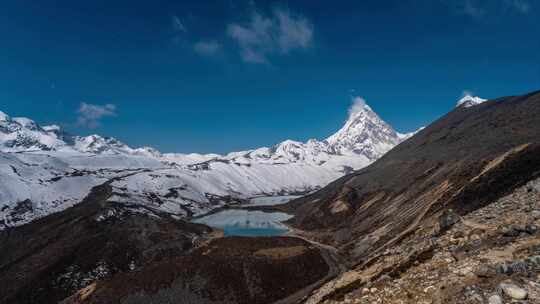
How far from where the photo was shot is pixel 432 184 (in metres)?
96.5

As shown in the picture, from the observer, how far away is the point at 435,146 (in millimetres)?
159125

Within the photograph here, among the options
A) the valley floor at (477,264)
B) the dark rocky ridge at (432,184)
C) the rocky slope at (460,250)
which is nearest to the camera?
the valley floor at (477,264)

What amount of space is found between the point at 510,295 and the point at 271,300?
54783mm

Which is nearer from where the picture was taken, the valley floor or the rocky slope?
the valley floor

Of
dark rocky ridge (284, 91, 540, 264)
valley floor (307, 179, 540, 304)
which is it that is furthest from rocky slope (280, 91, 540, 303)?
dark rocky ridge (284, 91, 540, 264)

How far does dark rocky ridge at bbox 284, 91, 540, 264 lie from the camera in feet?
182

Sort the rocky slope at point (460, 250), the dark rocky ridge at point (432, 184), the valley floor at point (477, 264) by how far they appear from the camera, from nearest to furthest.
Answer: the valley floor at point (477, 264), the rocky slope at point (460, 250), the dark rocky ridge at point (432, 184)

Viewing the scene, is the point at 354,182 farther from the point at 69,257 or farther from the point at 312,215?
the point at 69,257

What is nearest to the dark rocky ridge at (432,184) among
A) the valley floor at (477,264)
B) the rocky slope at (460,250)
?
the rocky slope at (460,250)

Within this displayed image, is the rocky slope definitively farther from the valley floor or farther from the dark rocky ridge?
the dark rocky ridge

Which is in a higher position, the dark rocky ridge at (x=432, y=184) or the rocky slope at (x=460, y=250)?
the dark rocky ridge at (x=432, y=184)

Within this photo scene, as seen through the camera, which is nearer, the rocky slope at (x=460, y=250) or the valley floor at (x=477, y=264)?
the valley floor at (x=477, y=264)

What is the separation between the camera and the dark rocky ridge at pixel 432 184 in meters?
55.6

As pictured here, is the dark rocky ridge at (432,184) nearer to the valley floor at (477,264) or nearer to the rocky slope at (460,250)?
the rocky slope at (460,250)
